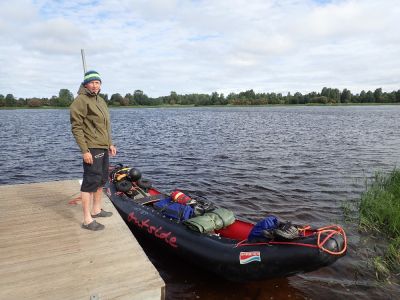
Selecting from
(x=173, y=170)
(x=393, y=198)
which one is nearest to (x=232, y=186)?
(x=173, y=170)

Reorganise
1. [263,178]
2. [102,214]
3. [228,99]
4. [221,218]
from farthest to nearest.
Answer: [228,99] < [263,178] < [102,214] < [221,218]

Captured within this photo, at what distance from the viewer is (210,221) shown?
551 cm

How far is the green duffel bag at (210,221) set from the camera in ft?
17.6

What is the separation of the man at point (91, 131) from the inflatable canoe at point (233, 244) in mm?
1392

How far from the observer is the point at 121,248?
4.88m

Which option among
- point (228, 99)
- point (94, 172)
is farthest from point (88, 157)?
point (228, 99)

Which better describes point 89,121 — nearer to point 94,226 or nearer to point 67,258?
point 94,226

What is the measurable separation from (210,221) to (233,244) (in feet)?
2.42

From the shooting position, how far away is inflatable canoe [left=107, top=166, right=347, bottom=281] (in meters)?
4.11

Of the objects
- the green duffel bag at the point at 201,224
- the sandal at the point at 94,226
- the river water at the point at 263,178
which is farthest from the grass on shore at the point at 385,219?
the sandal at the point at 94,226

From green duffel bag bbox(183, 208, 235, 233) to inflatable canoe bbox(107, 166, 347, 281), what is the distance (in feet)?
0.13

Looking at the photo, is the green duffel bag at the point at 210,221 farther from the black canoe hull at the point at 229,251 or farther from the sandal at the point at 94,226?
the sandal at the point at 94,226

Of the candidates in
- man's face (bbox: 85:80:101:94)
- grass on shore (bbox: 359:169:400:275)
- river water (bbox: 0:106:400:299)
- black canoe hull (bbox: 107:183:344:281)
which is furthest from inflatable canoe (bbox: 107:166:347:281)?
man's face (bbox: 85:80:101:94)

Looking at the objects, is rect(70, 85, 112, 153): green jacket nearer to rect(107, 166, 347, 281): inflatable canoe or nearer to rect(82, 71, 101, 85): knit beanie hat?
Result: rect(82, 71, 101, 85): knit beanie hat
